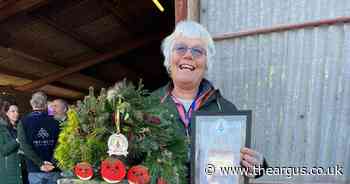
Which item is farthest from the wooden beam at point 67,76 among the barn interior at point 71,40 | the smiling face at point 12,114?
the smiling face at point 12,114

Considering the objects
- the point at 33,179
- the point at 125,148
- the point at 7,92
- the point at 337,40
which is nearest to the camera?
the point at 125,148

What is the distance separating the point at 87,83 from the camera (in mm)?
8547

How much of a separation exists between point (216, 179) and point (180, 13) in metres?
1.16

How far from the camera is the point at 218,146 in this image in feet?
3.62

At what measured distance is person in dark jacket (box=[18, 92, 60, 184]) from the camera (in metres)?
2.95

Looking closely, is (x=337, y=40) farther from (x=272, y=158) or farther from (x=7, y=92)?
(x=7, y=92)

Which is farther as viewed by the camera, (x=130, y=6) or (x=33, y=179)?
(x=130, y=6)

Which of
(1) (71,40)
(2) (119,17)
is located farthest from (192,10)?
(1) (71,40)

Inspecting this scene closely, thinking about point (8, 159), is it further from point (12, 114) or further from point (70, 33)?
point (70, 33)

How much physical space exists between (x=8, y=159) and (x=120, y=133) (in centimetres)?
260

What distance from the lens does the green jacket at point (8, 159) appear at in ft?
10.1

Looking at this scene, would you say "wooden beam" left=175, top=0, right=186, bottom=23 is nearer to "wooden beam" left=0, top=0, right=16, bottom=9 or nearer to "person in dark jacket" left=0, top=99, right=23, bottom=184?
"person in dark jacket" left=0, top=99, right=23, bottom=184

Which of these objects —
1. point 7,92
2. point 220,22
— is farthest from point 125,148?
point 7,92

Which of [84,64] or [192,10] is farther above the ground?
[84,64]
